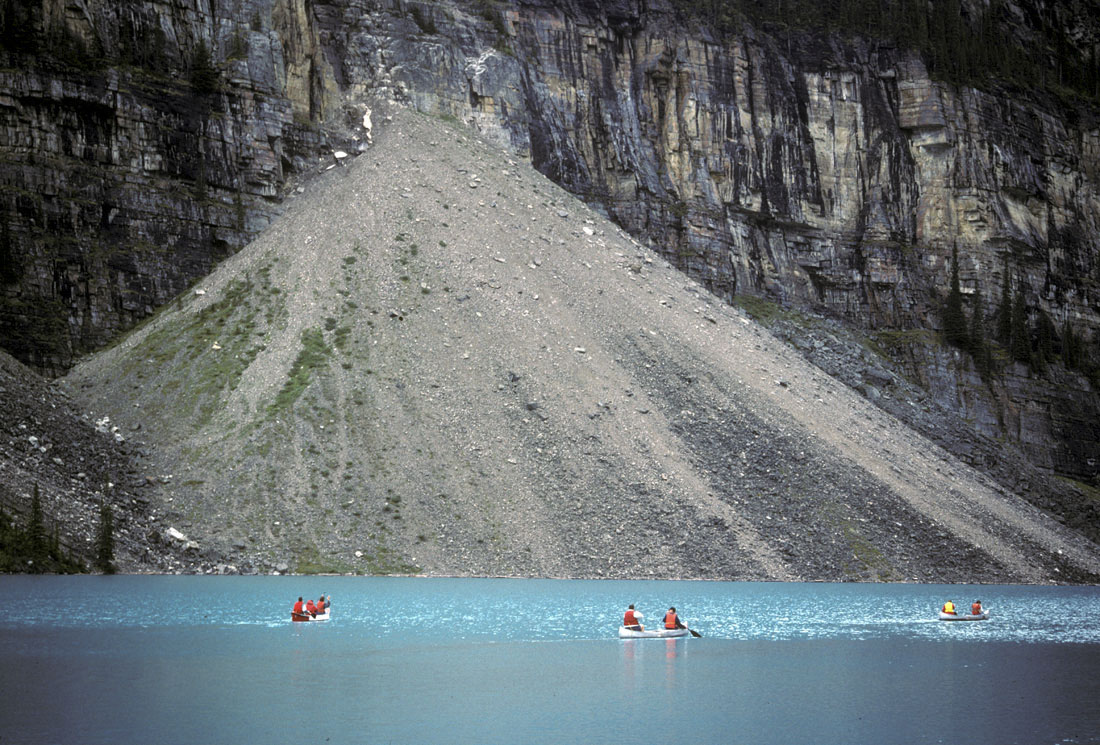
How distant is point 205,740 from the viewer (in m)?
26.0

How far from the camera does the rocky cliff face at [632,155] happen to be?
291ft

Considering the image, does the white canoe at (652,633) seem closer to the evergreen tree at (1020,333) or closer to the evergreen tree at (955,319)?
the evergreen tree at (955,319)

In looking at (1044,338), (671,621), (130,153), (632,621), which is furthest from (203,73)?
(1044,338)

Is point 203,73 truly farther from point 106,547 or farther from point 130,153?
point 106,547

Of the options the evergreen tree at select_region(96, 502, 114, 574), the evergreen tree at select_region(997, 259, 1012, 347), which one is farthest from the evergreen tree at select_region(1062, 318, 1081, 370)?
the evergreen tree at select_region(96, 502, 114, 574)

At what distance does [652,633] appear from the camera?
4622 centimetres

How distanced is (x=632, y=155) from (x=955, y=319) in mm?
35754

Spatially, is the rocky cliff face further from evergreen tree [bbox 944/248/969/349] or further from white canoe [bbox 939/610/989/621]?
white canoe [bbox 939/610/989/621]

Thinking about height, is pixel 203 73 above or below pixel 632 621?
above

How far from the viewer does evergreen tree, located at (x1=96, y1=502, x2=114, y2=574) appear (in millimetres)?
62750

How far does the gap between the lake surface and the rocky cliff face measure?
3775 cm

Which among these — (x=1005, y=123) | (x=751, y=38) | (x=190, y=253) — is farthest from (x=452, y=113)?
(x=1005, y=123)

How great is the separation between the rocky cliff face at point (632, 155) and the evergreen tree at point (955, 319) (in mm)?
1420

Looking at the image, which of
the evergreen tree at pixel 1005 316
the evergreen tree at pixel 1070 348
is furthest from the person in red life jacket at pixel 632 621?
the evergreen tree at pixel 1070 348
